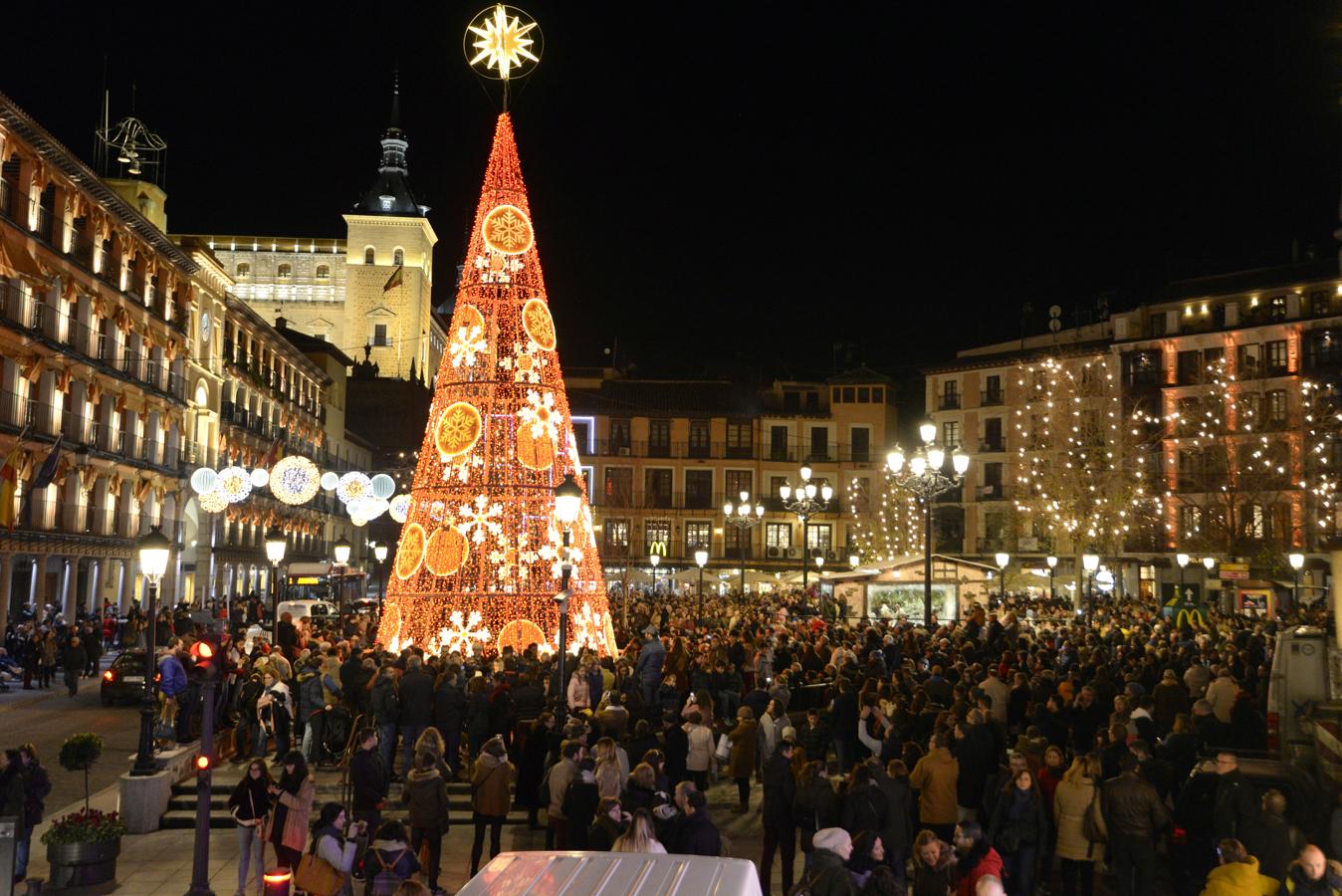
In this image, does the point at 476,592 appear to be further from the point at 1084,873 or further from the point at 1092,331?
the point at 1092,331

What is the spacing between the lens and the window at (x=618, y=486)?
7125cm

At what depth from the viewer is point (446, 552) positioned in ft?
67.4

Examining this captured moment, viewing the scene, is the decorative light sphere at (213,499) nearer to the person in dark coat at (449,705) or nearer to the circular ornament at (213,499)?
the circular ornament at (213,499)

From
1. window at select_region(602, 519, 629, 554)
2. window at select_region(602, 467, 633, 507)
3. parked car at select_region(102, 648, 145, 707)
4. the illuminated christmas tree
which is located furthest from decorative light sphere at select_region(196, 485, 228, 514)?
window at select_region(602, 467, 633, 507)

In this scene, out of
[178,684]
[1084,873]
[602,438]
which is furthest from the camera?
[602,438]

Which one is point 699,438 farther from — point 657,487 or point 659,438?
point 657,487

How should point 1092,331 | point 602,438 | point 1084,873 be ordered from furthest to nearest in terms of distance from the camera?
point 602,438 < point 1092,331 < point 1084,873

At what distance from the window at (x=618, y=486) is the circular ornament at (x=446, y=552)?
166 feet

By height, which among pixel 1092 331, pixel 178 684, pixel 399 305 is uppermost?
pixel 399 305

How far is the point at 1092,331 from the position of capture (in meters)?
63.2

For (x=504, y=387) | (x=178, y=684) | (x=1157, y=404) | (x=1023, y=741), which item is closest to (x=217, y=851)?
(x=178, y=684)

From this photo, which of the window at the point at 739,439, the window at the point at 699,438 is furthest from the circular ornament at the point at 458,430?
Result: the window at the point at 739,439

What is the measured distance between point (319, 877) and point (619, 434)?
206ft

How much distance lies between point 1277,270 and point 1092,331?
10302 mm
